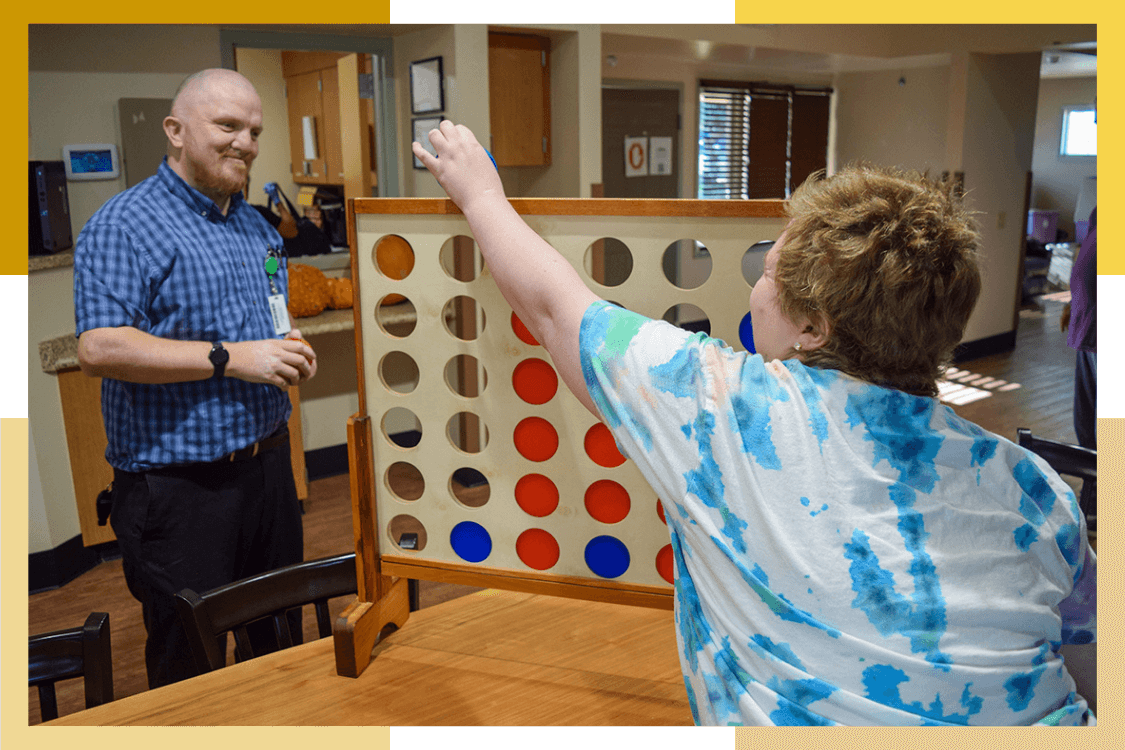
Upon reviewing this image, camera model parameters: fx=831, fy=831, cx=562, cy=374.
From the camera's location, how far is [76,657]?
3.84 feet

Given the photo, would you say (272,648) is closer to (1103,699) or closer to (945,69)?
(1103,699)

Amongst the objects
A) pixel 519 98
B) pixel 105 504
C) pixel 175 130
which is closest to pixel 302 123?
pixel 519 98

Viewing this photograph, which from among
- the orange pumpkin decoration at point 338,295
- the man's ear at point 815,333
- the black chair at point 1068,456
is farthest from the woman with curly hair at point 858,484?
the orange pumpkin decoration at point 338,295

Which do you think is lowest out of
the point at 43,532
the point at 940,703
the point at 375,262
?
the point at 43,532

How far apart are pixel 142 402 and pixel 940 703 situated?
1.51 meters

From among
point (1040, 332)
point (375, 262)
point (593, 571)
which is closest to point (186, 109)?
point (375, 262)

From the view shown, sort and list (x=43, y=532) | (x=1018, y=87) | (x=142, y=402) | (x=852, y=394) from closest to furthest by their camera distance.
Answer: (x=852, y=394), (x=142, y=402), (x=43, y=532), (x=1018, y=87)

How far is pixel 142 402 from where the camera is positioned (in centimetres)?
165

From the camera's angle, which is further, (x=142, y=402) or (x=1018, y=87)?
(x=1018, y=87)

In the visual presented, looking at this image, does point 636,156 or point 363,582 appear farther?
point 636,156

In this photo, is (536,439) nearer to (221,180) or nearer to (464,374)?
(221,180)

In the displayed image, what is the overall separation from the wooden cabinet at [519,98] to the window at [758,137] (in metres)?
2.65

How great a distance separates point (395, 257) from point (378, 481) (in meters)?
0.32

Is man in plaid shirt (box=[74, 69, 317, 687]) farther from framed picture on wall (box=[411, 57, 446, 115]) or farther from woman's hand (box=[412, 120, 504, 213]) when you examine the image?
framed picture on wall (box=[411, 57, 446, 115])
